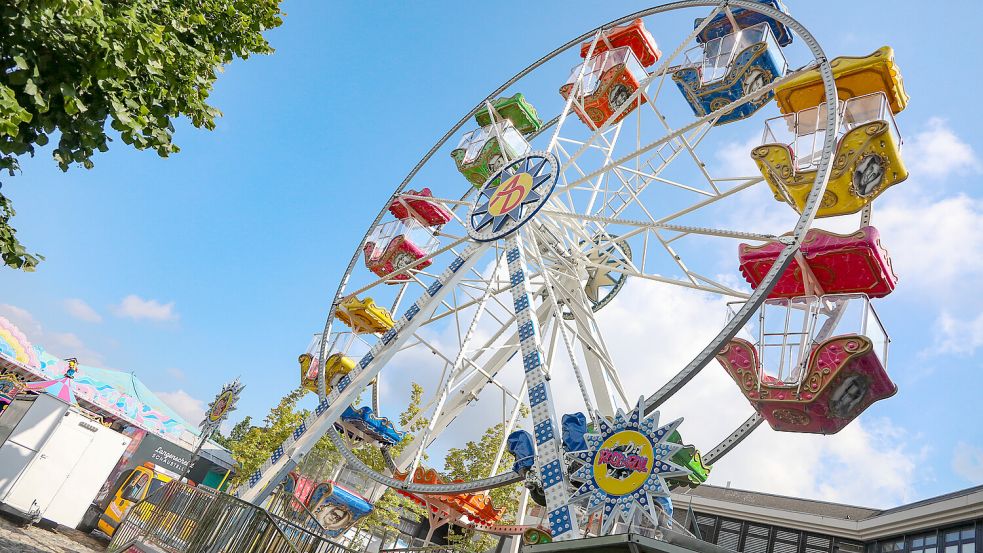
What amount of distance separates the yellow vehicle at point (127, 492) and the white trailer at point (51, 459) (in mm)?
1222

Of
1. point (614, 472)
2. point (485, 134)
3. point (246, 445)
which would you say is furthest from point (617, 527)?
point (246, 445)

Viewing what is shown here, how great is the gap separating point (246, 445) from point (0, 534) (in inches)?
504

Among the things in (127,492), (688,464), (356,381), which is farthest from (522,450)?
(127,492)

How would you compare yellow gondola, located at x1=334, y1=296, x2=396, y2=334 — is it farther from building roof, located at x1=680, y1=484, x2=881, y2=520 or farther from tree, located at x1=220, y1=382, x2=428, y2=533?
building roof, located at x1=680, y1=484, x2=881, y2=520

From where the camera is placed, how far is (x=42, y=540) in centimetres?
1338

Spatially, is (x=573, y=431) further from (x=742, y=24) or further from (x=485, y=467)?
(x=485, y=467)

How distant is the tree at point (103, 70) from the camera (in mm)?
5930

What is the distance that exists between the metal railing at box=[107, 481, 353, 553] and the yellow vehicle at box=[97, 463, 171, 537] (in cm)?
512

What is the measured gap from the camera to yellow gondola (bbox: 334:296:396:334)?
16266 millimetres

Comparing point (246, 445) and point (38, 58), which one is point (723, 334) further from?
point (246, 445)

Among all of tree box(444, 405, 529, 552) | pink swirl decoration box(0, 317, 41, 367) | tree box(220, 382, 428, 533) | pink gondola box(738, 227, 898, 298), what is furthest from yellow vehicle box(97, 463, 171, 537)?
pink gondola box(738, 227, 898, 298)

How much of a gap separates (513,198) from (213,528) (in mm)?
6929

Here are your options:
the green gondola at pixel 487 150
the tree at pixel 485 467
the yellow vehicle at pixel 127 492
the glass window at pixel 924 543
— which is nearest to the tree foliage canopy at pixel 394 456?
the tree at pixel 485 467

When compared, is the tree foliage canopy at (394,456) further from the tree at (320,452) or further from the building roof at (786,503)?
the building roof at (786,503)
